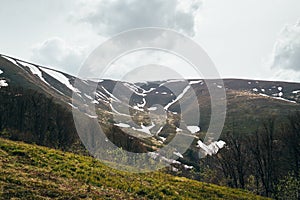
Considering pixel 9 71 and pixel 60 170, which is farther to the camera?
pixel 9 71

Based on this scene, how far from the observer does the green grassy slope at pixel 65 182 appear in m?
16.4

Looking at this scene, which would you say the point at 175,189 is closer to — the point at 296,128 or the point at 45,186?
the point at 45,186

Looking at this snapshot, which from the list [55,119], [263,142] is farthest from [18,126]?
[263,142]

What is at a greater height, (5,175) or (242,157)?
(5,175)

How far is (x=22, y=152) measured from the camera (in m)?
23.6

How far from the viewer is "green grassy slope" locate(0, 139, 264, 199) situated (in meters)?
16.4

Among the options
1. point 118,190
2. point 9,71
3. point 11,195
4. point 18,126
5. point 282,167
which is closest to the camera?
point 11,195

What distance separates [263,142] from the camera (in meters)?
58.6

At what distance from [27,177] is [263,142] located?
1963 inches

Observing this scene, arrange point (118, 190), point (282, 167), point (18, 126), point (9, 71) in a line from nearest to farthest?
1. point (118, 190)
2. point (18, 126)
3. point (282, 167)
4. point (9, 71)

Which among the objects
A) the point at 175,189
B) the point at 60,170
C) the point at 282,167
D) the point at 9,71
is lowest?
the point at 282,167

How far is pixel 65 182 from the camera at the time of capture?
750 inches

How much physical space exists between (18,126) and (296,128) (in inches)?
2242

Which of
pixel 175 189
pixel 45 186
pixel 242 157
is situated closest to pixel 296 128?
pixel 242 157
